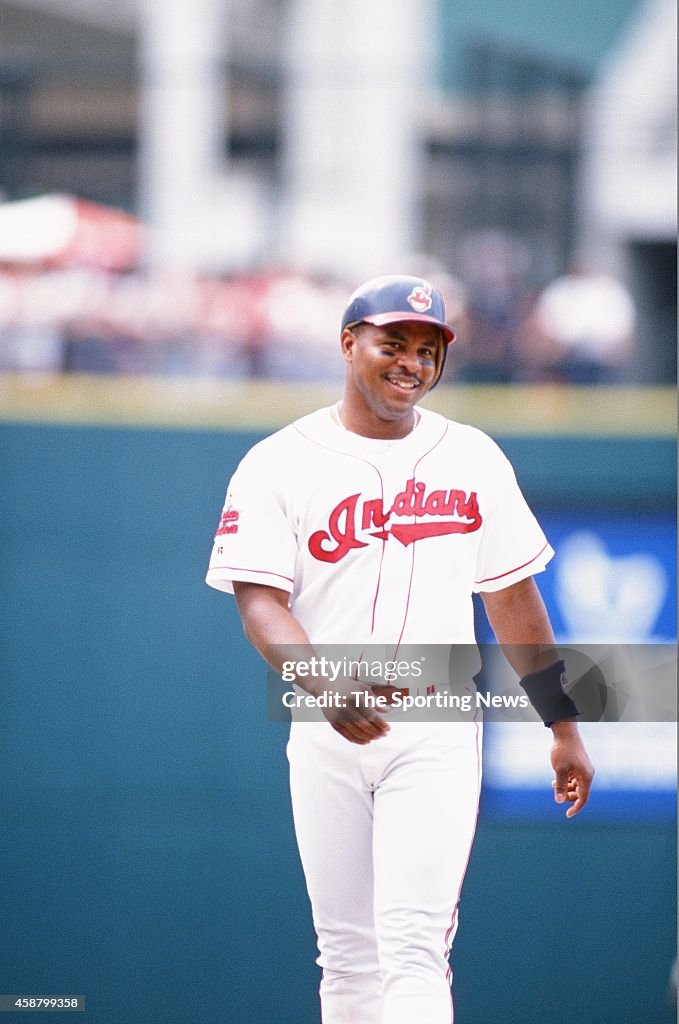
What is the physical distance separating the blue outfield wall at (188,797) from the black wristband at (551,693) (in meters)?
0.62

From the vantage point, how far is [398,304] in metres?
2.38

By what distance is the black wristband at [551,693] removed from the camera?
2.57 meters

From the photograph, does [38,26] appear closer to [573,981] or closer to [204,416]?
[204,416]

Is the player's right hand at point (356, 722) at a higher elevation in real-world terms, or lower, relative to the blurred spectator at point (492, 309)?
lower

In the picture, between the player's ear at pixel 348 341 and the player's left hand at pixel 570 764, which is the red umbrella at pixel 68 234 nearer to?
the player's ear at pixel 348 341

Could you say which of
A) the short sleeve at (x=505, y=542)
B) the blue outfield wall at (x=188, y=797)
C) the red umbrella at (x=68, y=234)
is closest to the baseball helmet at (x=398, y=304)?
the short sleeve at (x=505, y=542)

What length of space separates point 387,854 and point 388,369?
2.83ft

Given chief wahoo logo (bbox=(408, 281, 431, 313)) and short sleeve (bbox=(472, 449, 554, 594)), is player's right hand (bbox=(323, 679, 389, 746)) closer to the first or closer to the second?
short sleeve (bbox=(472, 449, 554, 594))

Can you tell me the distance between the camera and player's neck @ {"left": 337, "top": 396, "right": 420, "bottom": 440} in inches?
97.7

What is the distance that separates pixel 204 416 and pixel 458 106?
1004 mm

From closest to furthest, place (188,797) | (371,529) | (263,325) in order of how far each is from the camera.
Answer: (371,529) < (188,797) < (263,325)

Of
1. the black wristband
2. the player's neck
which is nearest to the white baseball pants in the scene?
the black wristband

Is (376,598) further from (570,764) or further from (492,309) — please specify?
(492,309)

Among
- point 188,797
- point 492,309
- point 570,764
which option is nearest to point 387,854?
point 570,764
